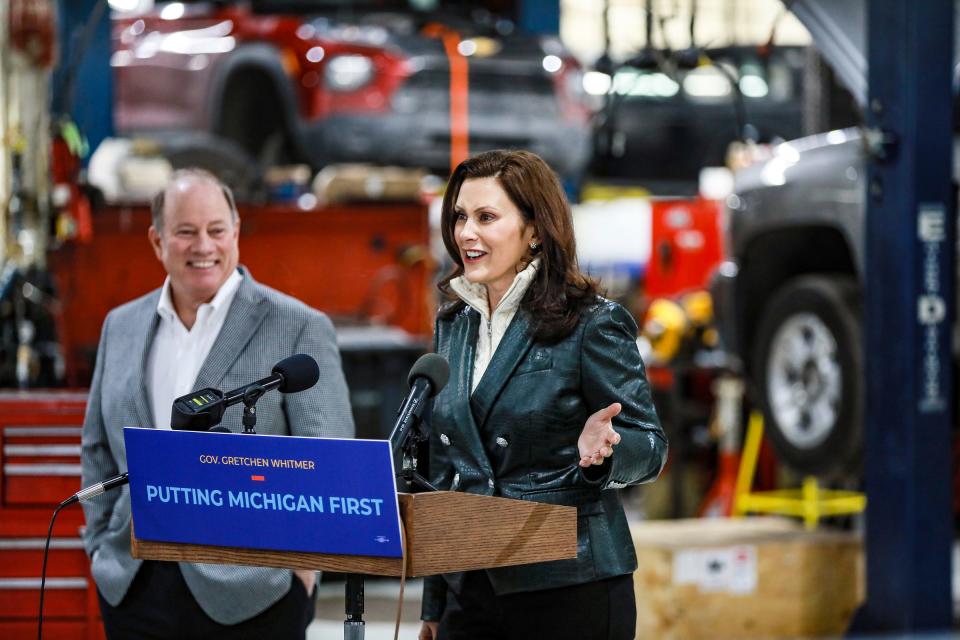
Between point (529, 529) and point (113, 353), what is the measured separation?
1.25 metres

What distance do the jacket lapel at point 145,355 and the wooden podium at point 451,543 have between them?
649mm

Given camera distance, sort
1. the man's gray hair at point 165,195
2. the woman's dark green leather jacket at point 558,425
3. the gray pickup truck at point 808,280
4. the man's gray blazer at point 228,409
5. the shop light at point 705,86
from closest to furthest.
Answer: the woman's dark green leather jacket at point 558,425, the man's gray blazer at point 228,409, the man's gray hair at point 165,195, the gray pickup truck at point 808,280, the shop light at point 705,86

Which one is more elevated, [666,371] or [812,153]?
[812,153]

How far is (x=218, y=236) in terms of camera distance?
3168mm

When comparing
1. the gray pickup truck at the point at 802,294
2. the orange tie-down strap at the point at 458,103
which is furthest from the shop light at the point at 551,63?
the gray pickup truck at the point at 802,294

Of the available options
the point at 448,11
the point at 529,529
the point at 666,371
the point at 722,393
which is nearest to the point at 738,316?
the point at 722,393

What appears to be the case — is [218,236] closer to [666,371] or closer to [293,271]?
[293,271]

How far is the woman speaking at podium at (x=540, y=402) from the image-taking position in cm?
267

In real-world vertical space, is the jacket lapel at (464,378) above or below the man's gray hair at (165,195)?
below

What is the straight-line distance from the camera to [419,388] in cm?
243

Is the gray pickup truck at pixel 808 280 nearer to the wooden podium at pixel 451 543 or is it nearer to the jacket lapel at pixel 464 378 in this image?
the jacket lapel at pixel 464 378

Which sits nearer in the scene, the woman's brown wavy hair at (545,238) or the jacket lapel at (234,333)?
the woman's brown wavy hair at (545,238)

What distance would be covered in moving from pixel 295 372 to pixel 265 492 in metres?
0.28

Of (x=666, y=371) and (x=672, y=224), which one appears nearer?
(x=666, y=371)
